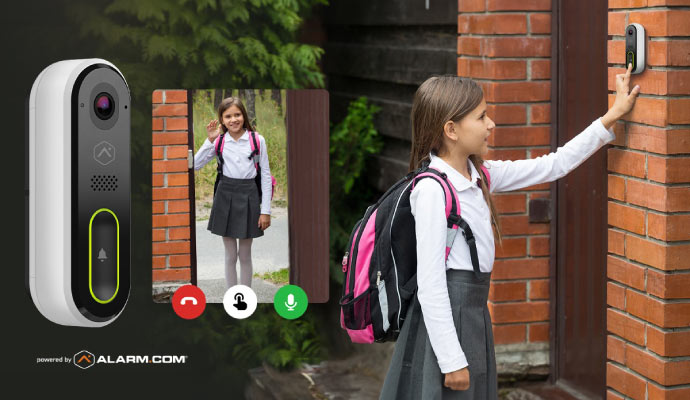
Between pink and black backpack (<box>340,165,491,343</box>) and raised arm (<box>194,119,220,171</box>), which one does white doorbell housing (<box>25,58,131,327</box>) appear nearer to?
raised arm (<box>194,119,220,171</box>)

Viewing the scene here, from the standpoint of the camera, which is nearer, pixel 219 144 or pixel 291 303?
pixel 219 144

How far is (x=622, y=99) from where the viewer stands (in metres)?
3.11

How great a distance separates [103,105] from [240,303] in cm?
76

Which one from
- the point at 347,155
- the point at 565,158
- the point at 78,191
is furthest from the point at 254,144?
the point at 347,155

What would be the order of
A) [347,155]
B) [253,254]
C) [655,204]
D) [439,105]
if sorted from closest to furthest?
[439,105]
[655,204]
[253,254]
[347,155]

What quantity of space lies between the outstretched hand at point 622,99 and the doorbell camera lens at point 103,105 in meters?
1.43

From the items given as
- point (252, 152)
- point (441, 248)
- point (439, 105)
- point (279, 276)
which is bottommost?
point (279, 276)

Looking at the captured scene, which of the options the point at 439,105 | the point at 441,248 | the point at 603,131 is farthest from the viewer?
the point at 603,131

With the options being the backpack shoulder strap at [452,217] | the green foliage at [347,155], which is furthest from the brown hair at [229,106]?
the green foliage at [347,155]

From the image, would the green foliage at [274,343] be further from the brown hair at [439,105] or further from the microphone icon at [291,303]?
the brown hair at [439,105]

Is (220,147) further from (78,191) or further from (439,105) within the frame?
(439,105)

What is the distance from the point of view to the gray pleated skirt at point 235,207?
331 centimetres

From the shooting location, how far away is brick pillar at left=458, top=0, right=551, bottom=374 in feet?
13.8

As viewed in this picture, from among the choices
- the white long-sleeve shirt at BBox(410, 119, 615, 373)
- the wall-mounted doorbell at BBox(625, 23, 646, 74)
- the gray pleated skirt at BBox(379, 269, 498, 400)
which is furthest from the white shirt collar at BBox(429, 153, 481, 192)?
the wall-mounted doorbell at BBox(625, 23, 646, 74)
